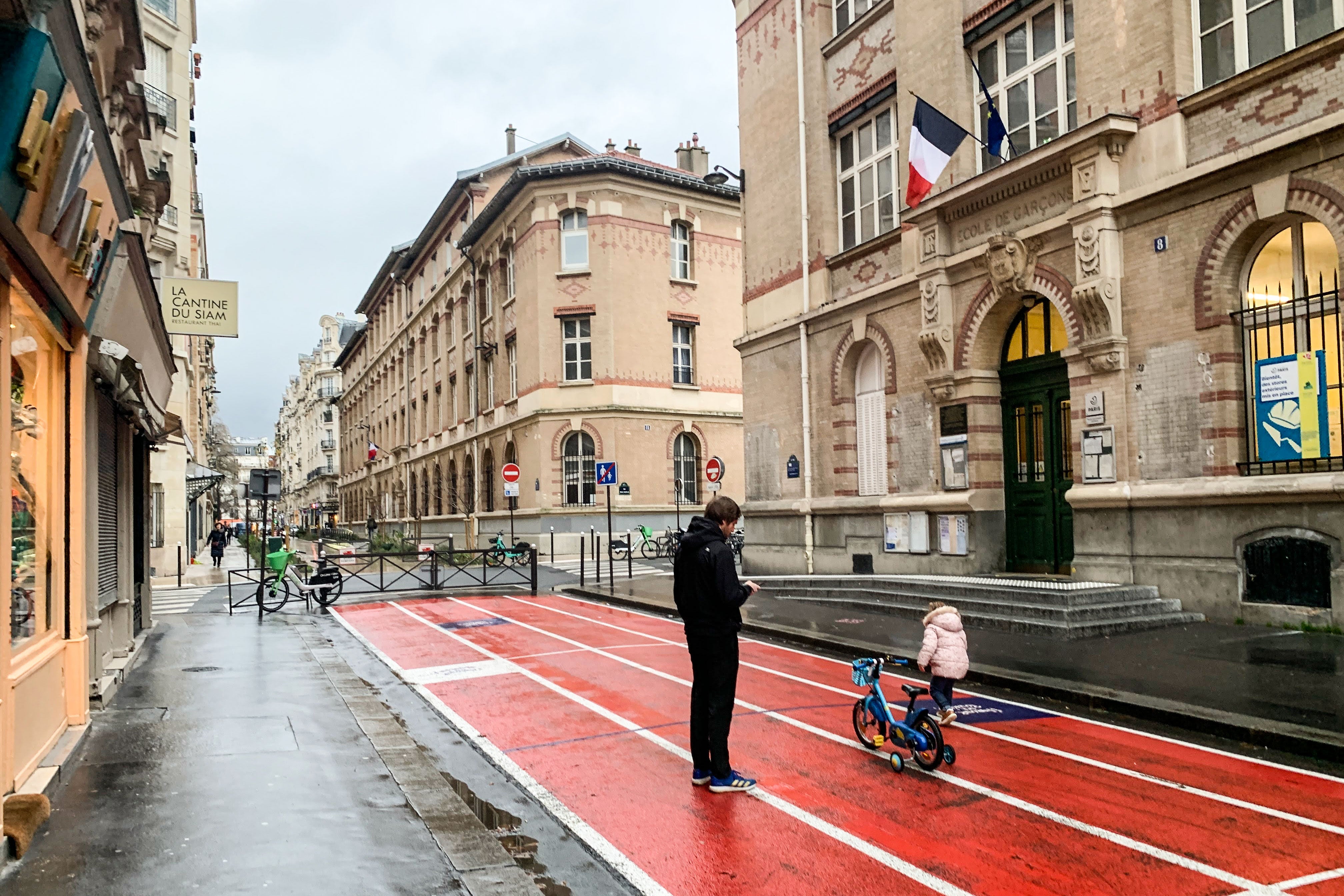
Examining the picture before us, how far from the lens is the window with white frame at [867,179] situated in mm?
18594

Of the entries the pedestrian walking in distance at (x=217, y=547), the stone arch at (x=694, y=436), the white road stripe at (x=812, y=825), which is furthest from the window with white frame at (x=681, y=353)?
the white road stripe at (x=812, y=825)

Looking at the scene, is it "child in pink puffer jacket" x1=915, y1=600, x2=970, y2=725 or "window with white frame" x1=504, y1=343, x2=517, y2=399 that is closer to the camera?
"child in pink puffer jacket" x1=915, y1=600, x2=970, y2=725

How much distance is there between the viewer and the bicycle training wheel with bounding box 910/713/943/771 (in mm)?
6430

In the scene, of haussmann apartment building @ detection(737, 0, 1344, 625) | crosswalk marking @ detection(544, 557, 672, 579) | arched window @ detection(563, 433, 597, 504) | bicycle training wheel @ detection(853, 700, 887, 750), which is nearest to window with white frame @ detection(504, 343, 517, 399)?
arched window @ detection(563, 433, 597, 504)

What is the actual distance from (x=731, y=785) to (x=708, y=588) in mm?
1234

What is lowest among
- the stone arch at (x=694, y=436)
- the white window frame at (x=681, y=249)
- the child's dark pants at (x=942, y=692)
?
the child's dark pants at (x=942, y=692)

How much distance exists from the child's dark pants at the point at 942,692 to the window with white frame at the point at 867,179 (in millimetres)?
12309

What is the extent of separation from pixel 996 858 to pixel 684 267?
33.7 m

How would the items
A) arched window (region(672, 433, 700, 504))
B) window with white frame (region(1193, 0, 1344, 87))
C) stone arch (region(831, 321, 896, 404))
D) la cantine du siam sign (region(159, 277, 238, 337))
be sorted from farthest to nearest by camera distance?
arched window (region(672, 433, 700, 504)), stone arch (region(831, 321, 896, 404)), la cantine du siam sign (region(159, 277, 238, 337)), window with white frame (region(1193, 0, 1344, 87))

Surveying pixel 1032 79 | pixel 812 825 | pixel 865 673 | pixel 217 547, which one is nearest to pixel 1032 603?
pixel 865 673

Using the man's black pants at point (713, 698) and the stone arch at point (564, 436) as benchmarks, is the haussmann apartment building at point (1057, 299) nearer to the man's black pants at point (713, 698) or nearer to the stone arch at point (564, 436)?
the man's black pants at point (713, 698)

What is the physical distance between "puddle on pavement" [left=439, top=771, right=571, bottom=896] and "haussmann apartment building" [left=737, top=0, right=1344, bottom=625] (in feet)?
30.4

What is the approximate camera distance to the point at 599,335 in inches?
1383

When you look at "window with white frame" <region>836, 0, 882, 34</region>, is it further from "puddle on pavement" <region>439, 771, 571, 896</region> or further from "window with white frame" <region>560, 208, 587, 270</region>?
"puddle on pavement" <region>439, 771, 571, 896</region>
